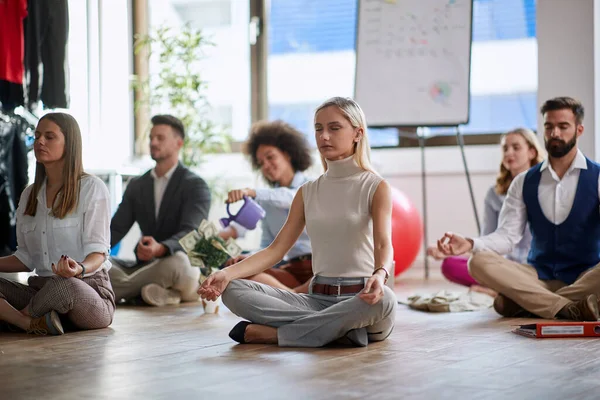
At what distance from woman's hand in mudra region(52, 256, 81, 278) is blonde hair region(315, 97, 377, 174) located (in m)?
0.97

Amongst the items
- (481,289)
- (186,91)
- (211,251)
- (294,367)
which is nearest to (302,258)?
(211,251)

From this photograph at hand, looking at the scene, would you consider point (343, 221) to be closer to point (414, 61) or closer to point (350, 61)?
point (414, 61)

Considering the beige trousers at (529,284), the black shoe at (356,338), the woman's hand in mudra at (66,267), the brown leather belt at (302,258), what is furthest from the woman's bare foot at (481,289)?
the woman's hand in mudra at (66,267)

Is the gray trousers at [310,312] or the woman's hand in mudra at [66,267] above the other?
the woman's hand in mudra at [66,267]

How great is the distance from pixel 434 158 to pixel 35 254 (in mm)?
3691

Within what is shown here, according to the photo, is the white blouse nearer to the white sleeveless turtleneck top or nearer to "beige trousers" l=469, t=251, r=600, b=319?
the white sleeveless turtleneck top

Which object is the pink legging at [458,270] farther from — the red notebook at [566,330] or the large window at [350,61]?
the large window at [350,61]

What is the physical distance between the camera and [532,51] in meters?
6.33

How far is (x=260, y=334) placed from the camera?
8.93ft

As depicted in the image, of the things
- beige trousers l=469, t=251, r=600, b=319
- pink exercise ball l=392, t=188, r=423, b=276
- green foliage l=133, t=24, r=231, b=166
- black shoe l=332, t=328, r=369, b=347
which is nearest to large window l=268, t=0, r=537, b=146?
green foliage l=133, t=24, r=231, b=166

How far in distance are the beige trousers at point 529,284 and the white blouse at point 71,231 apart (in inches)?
59.9

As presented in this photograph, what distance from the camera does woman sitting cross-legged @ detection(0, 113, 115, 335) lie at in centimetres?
306

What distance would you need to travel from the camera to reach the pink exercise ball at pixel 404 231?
17.1 ft

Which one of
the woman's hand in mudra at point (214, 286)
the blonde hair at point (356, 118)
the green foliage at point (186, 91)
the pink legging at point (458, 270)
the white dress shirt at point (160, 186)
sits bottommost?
the pink legging at point (458, 270)
